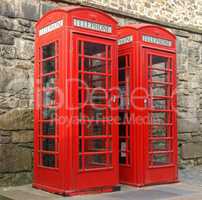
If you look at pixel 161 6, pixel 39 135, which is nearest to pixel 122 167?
pixel 39 135

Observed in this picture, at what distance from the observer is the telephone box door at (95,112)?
5223mm

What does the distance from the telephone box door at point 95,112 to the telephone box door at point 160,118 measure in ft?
2.23

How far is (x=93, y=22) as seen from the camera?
5391 millimetres

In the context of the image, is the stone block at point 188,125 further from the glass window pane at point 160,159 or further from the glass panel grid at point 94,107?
the glass panel grid at point 94,107

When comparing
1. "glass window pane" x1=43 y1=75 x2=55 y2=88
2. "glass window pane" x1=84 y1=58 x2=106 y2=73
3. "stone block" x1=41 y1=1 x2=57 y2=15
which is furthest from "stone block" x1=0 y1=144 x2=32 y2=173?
"stone block" x1=41 y1=1 x2=57 y2=15

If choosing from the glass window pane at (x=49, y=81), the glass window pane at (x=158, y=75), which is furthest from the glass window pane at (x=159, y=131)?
the glass window pane at (x=49, y=81)

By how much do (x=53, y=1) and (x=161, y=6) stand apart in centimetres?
268

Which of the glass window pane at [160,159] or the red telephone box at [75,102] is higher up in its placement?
the red telephone box at [75,102]

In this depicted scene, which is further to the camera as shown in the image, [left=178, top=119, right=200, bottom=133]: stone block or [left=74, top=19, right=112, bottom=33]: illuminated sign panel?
[left=178, top=119, right=200, bottom=133]: stone block

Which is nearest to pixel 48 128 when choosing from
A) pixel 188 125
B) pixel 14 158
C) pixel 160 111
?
pixel 14 158

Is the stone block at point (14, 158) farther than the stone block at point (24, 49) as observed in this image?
No

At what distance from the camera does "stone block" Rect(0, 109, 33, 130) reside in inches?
228

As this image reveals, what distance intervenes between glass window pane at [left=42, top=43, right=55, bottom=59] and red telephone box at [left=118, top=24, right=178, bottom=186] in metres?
1.22

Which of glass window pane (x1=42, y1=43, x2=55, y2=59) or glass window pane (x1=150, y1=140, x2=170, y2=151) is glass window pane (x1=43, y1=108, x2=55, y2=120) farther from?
glass window pane (x1=150, y1=140, x2=170, y2=151)
